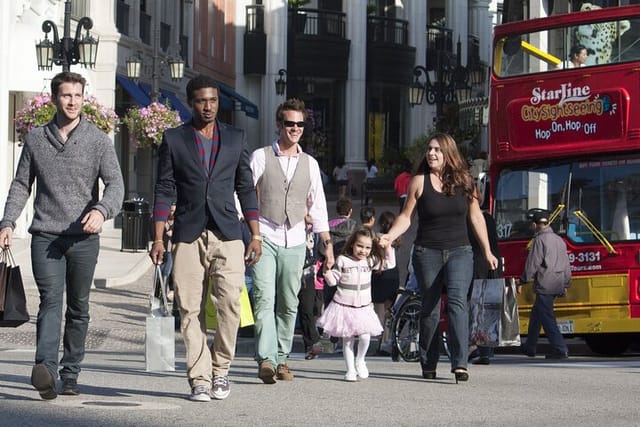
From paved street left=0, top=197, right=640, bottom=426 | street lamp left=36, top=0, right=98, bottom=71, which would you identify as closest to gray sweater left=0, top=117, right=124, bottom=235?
paved street left=0, top=197, right=640, bottom=426

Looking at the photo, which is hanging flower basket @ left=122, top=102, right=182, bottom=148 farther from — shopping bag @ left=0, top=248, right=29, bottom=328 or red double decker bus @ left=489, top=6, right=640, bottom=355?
shopping bag @ left=0, top=248, right=29, bottom=328

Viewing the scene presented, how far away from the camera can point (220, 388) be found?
9.70 metres

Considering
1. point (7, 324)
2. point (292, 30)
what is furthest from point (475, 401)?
point (292, 30)

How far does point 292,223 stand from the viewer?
11055mm

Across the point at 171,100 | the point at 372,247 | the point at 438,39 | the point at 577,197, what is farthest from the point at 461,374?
the point at 438,39

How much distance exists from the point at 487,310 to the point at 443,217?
182 centimetres

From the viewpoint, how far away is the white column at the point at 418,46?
66.2 metres

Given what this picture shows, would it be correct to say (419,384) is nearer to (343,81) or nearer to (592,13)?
(592,13)

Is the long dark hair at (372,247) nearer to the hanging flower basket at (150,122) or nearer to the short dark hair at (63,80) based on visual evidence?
the short dark hair at (63,80)

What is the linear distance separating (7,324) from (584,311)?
29.4 ft

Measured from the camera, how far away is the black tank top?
1142 cm

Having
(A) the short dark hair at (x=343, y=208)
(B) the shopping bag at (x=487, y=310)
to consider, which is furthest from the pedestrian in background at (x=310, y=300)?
(B) the shopping bag at (x=487, y=310)

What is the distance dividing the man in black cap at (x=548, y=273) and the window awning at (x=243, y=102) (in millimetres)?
39653

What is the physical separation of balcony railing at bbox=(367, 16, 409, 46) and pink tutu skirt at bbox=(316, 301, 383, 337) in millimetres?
53314
